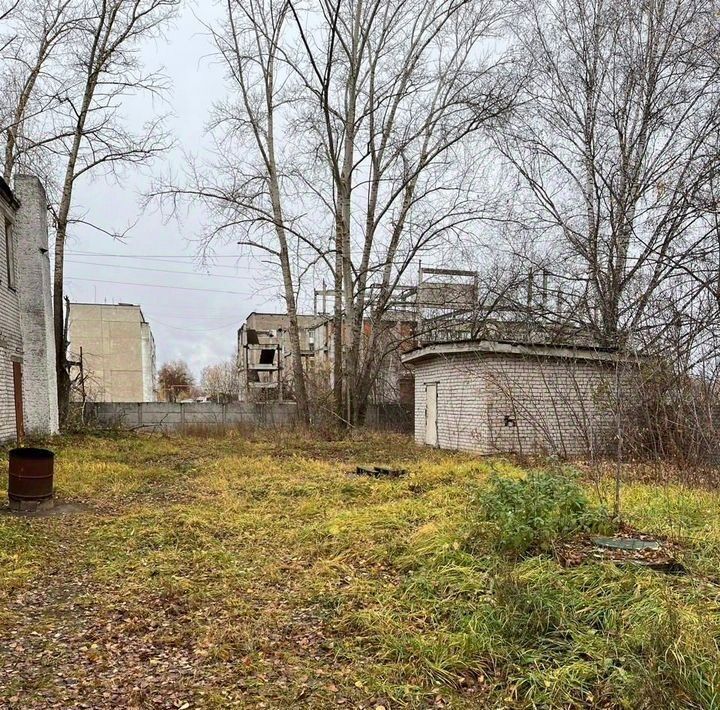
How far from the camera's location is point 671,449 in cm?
830

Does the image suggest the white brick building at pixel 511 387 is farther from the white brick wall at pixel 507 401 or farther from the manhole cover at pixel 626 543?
the manhole cover at pixel 626 543

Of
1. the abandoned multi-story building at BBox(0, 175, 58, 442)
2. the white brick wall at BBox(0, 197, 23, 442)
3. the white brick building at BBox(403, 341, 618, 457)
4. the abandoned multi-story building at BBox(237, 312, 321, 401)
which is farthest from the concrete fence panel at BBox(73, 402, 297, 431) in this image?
the abandoned multi-story building at BBox(237, 312, 321, 401)

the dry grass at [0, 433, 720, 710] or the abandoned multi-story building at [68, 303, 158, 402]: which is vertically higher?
the abandoned multi-story building at [68, 303, 158, 402]

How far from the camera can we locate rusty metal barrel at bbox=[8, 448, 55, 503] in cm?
714

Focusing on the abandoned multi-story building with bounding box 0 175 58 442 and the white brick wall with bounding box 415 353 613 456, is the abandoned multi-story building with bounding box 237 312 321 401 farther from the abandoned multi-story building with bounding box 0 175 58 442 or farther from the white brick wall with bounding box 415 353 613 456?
the white brick wall with bounding box 415 353 613 456

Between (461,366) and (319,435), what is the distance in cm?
562

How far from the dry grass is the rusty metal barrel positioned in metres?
0.65

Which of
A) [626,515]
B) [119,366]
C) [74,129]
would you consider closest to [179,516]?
[626,515]

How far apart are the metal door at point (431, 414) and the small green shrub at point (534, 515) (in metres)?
10.5

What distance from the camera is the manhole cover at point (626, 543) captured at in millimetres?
4188

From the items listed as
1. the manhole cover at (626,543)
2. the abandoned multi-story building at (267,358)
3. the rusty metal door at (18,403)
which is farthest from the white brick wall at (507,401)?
the abandoned multi-story building at (267,358)

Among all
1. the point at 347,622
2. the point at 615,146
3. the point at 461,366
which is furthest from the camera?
the point at 615,146

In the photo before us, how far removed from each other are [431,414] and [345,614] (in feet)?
40.5

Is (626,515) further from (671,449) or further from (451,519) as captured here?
(671,449)
